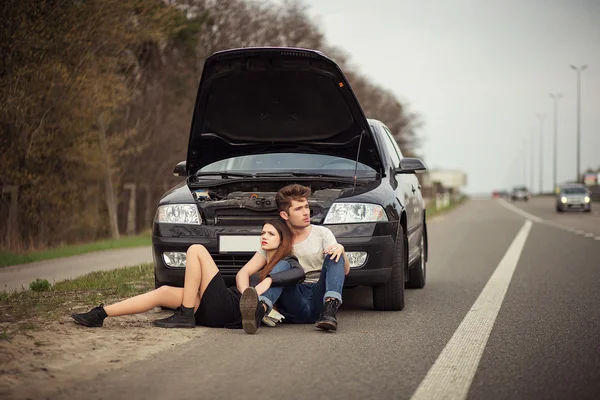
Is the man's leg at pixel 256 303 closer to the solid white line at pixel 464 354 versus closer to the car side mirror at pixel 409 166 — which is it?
the solid white line at pixel 464 354

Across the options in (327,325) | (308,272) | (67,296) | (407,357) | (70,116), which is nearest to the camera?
(407,357)

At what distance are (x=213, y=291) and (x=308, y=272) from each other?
84cm

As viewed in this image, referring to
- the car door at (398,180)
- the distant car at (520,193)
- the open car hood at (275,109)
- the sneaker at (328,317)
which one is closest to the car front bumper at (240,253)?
the sneaker at (328,317)

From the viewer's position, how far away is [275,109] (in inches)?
337

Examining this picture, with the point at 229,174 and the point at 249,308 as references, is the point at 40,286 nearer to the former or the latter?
the point at 229,174

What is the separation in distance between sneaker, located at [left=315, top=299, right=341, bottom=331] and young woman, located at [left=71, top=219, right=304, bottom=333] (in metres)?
0.30

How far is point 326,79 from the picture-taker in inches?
318

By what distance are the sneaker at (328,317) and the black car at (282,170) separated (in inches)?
26.3

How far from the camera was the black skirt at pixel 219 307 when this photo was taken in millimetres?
6871

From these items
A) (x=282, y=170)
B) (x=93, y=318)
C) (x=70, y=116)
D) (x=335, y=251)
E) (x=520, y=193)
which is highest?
(x=70, y=116)

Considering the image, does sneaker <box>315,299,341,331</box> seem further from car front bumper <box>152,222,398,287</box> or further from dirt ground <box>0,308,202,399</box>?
dirt ground <box>0,308,202,399</box>

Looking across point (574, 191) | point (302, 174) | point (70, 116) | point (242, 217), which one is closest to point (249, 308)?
point (242, 217)

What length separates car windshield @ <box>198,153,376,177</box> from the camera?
28.0ft

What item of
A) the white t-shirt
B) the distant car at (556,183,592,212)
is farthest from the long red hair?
the distant car at (556,183,592,212)
